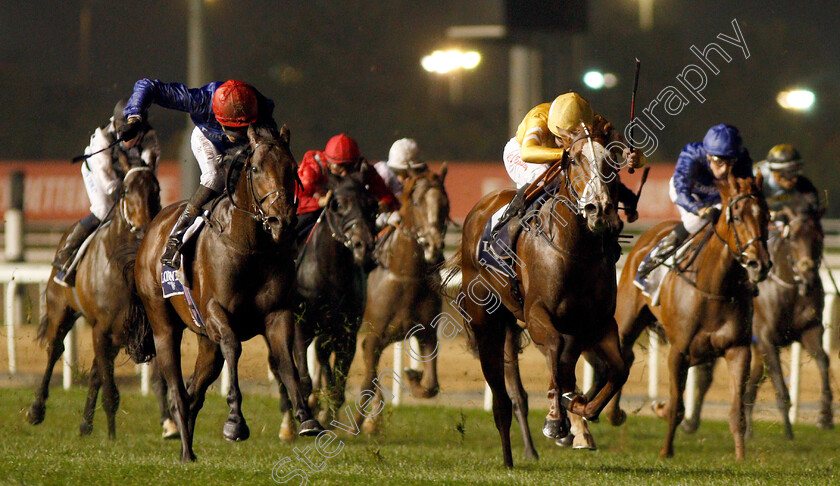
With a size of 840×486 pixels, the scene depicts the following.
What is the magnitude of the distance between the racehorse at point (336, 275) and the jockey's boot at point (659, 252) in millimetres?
1723

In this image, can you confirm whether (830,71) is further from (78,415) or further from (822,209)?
(78,415)

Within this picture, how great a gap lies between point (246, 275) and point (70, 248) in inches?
103

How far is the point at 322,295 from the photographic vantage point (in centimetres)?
667

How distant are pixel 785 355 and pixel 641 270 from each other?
3.48 m

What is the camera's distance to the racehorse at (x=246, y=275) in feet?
15.2

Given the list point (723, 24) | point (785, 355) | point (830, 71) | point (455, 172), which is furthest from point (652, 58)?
point (785, 355)

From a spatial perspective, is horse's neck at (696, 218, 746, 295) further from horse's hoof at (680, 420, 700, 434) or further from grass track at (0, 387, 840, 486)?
horse's hoof at (680, 420, 700, 434)

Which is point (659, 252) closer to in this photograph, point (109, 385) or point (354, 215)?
point (354, 215)

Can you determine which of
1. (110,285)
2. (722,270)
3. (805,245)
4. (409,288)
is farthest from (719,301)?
(110,285)

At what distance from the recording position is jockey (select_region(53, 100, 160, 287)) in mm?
6758

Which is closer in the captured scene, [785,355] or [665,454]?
[665,454]


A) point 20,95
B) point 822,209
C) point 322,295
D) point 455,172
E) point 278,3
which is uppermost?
point 278,3

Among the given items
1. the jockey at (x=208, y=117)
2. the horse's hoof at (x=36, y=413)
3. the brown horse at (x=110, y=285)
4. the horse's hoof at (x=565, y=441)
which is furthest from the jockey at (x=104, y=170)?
the horse's hoof at (x=565, y=441)

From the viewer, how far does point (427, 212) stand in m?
7.70
